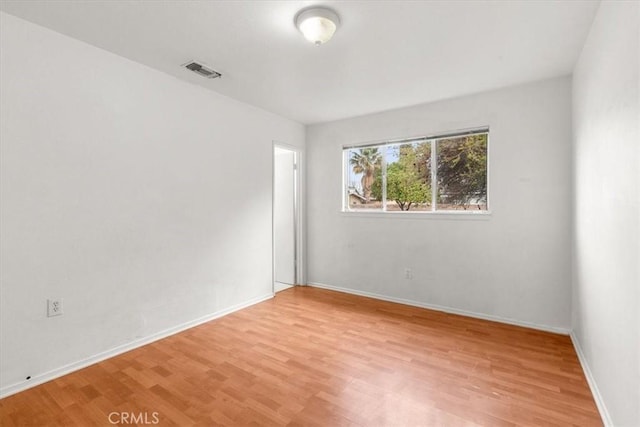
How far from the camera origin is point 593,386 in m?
2.01

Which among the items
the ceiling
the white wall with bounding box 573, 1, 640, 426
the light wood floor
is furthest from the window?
the light wood floor

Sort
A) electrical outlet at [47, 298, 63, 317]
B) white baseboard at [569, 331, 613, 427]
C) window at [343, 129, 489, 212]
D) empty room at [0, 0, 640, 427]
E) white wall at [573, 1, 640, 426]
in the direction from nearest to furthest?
white wall at [573, 1, 640, 426] < white baseboard at [569, 331, 613, 427] < empty room at [0, 0, 640, 427] < electrical outlet at [47, 298, 63, 317] < window at [343, 129, 489, 212]

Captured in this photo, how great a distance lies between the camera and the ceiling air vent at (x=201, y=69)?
107 inches

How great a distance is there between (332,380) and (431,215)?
233 cm

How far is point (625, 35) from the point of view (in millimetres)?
1481

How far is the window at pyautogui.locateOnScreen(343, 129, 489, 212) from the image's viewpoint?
3518mm

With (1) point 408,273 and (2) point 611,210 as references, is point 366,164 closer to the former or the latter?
(1) point 408,273

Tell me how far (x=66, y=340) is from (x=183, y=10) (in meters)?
2.52

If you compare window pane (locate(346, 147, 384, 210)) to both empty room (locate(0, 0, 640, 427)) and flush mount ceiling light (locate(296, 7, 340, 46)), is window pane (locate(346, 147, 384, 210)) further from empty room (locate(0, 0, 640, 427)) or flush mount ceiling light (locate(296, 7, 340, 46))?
flush mount ceiling light (locate(296, 7, 340, 46))

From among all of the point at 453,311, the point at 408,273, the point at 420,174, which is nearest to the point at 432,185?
the point at 420,174

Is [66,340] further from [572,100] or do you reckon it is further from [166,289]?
[572,100]

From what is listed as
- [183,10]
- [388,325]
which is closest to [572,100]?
[388,325]

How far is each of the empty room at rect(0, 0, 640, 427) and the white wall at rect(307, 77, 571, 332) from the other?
0.02m

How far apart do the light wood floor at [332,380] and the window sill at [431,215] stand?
1.19 meters
